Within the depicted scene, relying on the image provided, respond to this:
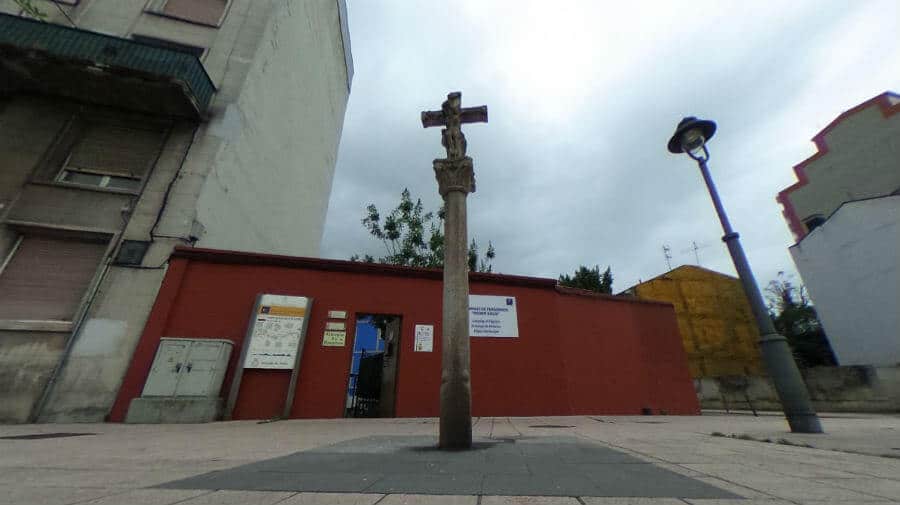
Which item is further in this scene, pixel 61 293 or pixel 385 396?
pixel 385 396

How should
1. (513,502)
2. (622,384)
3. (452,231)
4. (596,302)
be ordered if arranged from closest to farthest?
(513,502) < (452,231) < (622,384) < (596,302)

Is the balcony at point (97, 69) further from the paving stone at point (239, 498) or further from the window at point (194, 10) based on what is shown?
the paving stone at point (239, 498)

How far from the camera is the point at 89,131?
9.32 m

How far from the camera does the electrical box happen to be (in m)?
6.61

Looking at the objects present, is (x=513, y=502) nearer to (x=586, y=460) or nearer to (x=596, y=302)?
(x=586, y=460)

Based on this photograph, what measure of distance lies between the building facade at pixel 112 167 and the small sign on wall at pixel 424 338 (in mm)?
6031

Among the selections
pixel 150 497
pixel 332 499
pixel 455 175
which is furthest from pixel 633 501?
pixel 455 175

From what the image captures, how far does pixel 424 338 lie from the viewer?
28.5 feet

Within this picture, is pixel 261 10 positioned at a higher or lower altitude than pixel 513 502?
higher

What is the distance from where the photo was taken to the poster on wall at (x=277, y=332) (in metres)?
7.59

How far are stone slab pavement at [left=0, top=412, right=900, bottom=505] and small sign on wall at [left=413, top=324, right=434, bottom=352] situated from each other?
461 cm

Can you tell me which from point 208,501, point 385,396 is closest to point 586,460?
point 208,501

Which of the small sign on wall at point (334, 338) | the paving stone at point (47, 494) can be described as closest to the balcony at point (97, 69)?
the small sign on wall at point (334, 338)

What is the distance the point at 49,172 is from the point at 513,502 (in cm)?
1296
